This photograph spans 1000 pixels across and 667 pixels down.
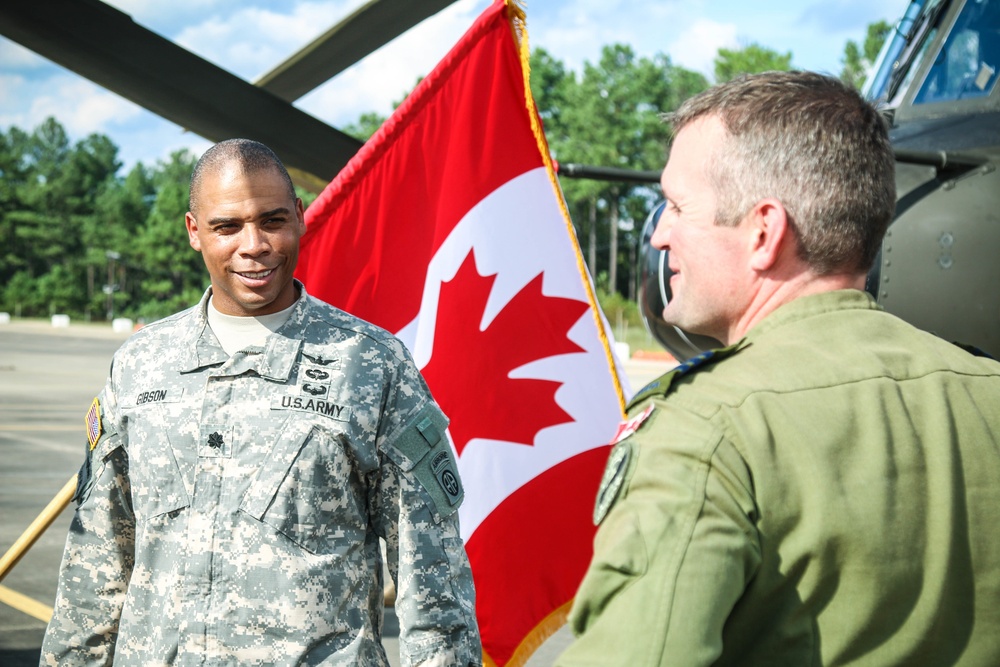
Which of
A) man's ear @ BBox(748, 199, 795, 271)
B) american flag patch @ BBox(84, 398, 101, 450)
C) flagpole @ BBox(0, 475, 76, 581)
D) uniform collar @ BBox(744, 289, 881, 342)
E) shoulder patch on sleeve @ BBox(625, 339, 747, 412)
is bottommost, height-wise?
flagpole @ BBox(0, 475, 76, 581)

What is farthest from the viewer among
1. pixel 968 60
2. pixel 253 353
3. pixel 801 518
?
pixel 968 60

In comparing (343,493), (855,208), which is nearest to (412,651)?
(343,493)

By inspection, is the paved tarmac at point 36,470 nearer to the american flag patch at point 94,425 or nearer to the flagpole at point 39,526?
the flagpole at point 39,526

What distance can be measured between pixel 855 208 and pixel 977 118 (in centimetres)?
324

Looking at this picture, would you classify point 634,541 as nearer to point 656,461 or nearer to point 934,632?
point 656,461

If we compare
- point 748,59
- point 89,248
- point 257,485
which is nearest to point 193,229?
point 257,485

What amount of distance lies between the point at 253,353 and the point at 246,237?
11.1 inches

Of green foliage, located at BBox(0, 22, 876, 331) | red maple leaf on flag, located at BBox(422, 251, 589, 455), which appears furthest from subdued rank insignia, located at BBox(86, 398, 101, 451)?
green foliage, located at BBox(0, 22, 876, 331)

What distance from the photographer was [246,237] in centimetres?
238

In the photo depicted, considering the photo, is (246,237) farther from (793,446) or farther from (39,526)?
(39,526)

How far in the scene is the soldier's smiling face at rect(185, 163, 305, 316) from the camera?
2387 millimetres

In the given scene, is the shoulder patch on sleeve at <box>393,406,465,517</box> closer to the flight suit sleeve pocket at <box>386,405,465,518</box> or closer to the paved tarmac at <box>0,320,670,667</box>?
the flight suit sleeve pocket at <box>386,405,465,518</box>

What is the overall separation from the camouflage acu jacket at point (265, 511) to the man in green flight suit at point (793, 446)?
1078 mm

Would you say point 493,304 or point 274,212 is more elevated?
point 274,212
